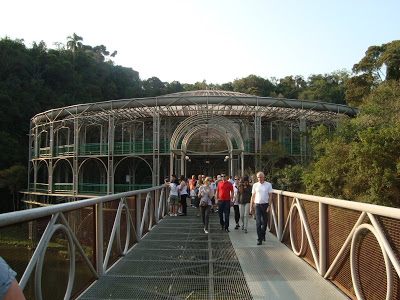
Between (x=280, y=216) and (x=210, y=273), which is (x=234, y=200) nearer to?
(x=280, y=216)

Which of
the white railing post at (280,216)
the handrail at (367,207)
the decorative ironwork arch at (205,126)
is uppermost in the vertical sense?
the decorative ironwork arch at (205,126)

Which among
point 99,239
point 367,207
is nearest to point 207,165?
point 99,239

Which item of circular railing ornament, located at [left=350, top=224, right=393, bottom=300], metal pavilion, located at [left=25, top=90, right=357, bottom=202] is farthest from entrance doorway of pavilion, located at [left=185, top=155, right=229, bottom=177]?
circular railing ornament, located at [left=350, top=224, right=393, bottom=300]

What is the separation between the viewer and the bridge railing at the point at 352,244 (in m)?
3.21

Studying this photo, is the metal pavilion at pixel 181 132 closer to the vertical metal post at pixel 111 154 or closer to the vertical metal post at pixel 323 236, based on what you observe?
the vertical metal post at pixel 111 154

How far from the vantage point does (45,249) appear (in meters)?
3.33

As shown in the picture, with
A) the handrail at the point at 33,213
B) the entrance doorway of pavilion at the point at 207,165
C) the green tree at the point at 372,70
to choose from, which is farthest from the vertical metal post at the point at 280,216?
the green tree at the point at 372,70

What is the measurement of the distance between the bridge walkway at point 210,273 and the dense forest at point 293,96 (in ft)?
22.0

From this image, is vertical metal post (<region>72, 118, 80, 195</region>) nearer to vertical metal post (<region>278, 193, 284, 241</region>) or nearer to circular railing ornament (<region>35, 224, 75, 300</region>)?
vertical metal post (<region>278, 193, 284, 241</region>)

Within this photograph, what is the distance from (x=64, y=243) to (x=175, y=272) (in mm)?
2327

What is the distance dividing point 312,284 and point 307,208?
152 centimetres

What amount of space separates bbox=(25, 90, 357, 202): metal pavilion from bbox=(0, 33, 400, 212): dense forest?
270 cm

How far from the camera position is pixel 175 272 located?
5668 mm

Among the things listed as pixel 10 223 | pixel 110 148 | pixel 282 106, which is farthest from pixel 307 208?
pixel 110 148
